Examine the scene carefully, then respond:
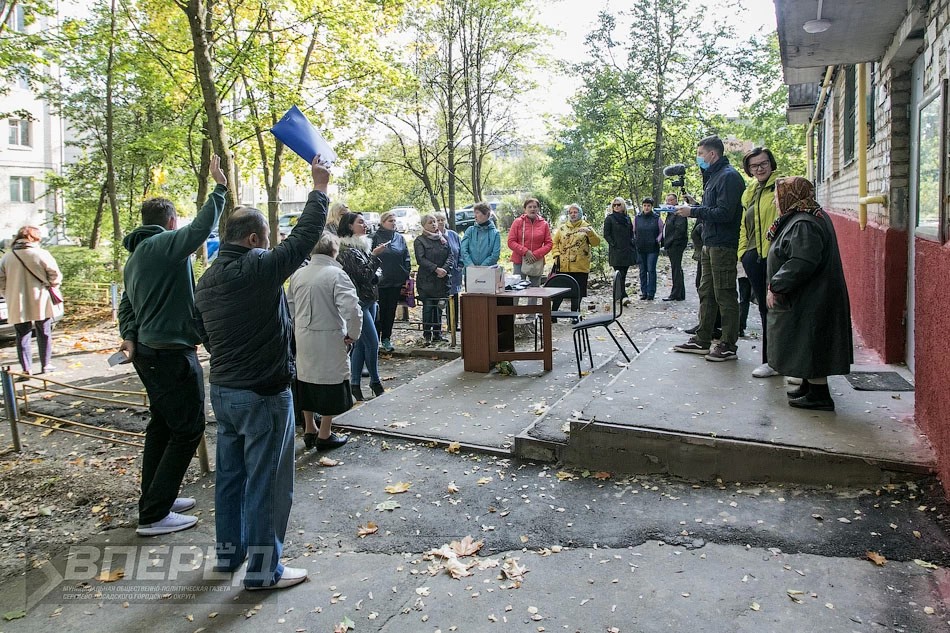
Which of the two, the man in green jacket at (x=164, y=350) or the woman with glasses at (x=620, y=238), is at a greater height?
the woman with glasses at (x=620, y=238)

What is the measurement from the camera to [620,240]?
12.3m

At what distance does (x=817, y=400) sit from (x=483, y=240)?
5.45 metres

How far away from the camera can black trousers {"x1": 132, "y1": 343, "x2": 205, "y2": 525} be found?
4.32m

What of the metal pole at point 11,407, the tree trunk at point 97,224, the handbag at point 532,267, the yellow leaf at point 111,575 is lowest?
the yellow leaf at point 111,575

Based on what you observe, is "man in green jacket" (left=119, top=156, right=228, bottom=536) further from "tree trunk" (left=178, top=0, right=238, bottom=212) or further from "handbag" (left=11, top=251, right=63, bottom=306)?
"handbag" (left=11, top=251, right=63, bottom=306)

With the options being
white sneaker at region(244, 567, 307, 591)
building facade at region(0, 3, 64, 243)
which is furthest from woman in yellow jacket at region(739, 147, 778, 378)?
building facade at region(0, 3, 64, 243)

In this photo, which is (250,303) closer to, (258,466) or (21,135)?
(258,466)

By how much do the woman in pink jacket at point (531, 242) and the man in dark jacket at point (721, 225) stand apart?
13.0 feet

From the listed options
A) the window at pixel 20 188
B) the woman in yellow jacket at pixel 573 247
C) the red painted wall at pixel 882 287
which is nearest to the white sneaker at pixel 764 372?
the red painted wall at pixel 882 287

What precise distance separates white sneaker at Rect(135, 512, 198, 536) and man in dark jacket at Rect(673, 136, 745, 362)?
15.3ft

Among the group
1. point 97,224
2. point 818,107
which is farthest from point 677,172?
point 97,224

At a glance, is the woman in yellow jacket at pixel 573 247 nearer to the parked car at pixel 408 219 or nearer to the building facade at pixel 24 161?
the parked car at pixel 408 219

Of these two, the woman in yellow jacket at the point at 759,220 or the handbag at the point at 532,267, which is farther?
→ the handbag at the point at 532,267

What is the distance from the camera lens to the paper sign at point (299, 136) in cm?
365
